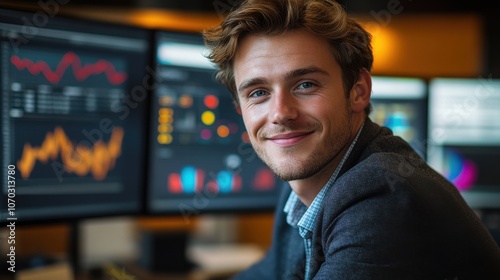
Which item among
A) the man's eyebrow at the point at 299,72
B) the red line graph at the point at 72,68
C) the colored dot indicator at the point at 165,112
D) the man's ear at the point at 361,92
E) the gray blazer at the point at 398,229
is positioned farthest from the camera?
the colored dot indicator at the point at 165,112

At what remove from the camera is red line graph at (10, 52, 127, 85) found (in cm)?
122

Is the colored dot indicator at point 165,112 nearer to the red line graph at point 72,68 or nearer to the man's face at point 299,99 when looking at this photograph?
the red line graph at point 72,68

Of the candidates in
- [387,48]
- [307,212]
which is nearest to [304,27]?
[307,212]

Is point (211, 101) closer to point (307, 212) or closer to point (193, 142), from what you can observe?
point (193, 142)

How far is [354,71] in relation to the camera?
110cm

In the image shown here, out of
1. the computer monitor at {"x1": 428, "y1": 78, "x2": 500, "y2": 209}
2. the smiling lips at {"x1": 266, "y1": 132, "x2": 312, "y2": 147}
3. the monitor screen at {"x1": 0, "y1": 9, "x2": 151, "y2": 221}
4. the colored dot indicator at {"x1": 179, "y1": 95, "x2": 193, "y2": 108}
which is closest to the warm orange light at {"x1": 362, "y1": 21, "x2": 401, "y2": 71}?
the computer monitor at {"x1": 428, "y1": 78, "x2": 500, "y2": 209}

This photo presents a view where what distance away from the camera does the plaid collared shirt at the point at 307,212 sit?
1.05 m

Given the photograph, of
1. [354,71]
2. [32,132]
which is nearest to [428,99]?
[354,71]

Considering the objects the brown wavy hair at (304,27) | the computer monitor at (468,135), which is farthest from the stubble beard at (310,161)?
the computer monitor at (468,135)

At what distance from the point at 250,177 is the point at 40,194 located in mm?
576

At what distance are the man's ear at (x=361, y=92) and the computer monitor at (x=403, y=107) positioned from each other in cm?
59

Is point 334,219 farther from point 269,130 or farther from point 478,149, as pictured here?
point 478,149

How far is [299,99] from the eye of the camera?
40.3 inches

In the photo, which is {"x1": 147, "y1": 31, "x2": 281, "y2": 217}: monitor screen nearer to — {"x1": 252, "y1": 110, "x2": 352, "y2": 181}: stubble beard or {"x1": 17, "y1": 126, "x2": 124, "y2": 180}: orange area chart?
{"x1": 17, "y1": 126, "x2": 124, "y2": 180}: orange area chart
